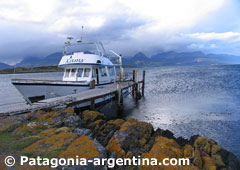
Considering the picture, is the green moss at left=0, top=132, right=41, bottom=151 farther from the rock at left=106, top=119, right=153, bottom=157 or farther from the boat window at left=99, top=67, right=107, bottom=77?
the boat window at left=99, top=67, right=107, bottom=77

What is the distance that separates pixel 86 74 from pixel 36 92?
4911mm

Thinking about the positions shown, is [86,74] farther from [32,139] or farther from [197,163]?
[197,163]

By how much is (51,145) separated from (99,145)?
1587 millimetres

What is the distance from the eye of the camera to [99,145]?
579cm

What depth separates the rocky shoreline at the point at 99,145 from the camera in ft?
17.2

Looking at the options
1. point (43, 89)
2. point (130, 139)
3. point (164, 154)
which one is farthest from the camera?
point (43, 89)

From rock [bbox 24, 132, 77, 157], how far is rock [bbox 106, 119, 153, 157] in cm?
156

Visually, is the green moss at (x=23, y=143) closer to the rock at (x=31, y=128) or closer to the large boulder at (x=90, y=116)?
the rock at (x=31, y=128)

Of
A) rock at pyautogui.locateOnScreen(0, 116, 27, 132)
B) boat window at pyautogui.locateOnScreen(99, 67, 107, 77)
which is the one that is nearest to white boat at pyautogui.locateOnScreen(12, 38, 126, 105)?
boat window at pyautogui.locateOnScreen(99, 67, 107, 77)

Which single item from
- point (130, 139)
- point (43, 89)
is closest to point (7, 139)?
point (130, 139)

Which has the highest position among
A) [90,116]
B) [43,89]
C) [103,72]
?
[103,72]

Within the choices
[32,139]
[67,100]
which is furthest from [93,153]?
[67,100]

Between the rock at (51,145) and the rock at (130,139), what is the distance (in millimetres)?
1555

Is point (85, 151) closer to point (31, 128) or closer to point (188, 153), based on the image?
point (31, 128)
